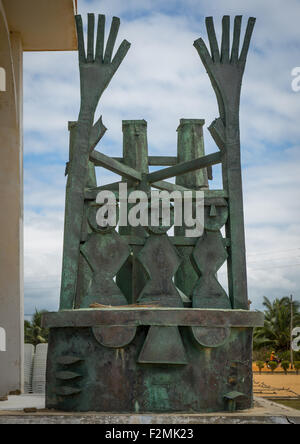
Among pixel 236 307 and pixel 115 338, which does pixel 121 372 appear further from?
pixel 236 307

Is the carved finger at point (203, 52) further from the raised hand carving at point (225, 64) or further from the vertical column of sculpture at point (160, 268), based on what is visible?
the vertical column of sculpture at point (160, 268)

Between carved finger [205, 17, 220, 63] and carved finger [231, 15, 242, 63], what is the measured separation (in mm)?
152

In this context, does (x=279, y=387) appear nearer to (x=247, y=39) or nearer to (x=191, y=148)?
(x=191, y=148)

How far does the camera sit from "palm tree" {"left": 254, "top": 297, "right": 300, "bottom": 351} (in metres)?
45.9

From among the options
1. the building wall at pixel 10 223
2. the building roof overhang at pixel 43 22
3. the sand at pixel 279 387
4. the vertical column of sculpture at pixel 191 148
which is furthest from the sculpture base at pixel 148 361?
the sand at pixel 279 387

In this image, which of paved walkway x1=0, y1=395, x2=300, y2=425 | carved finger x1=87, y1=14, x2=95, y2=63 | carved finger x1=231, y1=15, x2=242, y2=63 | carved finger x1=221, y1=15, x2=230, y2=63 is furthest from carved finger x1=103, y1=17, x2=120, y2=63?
paved walkway x1=0, y1=395, x2=300, y2=425

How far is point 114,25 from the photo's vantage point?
5996 millimetres

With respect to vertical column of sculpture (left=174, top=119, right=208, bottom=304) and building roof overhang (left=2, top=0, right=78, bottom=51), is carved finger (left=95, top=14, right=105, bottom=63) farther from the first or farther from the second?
building roof overhang (left=2, top=0, right=78, bottom=51)

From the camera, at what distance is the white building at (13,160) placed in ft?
29.7

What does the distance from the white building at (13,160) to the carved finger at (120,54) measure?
11.8ft

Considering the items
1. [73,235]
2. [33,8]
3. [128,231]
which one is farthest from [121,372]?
[33,8]

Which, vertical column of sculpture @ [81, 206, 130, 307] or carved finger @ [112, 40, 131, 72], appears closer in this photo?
vertical column of sculpture @ [81, 206, 130, 307]
